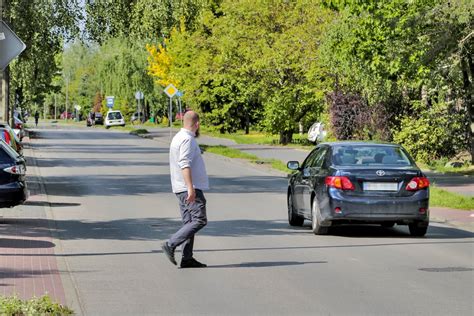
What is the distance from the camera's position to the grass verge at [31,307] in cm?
877

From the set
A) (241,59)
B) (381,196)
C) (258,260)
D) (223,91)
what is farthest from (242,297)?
(223,91)

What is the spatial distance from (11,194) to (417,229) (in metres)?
6.19

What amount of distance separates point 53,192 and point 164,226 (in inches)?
336

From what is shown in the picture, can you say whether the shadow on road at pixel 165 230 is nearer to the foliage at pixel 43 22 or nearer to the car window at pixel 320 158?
the car window at pixel 320 158

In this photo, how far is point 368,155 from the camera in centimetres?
1716

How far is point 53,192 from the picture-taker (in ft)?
86.4

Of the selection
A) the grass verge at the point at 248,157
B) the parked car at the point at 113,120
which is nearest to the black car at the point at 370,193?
the grass verge at the point at 248,157

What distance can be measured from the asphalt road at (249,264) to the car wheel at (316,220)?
7.9 inches

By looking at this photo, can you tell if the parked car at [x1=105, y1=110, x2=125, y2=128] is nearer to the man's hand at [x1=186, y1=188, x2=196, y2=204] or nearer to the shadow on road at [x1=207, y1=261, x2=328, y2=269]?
the shadow on road at [x1=207, y1=261, x2=328, y2=269]

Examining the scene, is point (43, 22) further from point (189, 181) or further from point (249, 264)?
point (189, 181)

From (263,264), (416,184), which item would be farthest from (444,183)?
(263,264)

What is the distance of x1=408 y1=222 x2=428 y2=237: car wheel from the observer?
55.4 feet

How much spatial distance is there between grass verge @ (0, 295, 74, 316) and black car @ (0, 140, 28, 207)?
340 inches

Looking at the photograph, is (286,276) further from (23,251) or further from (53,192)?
(53,192)
